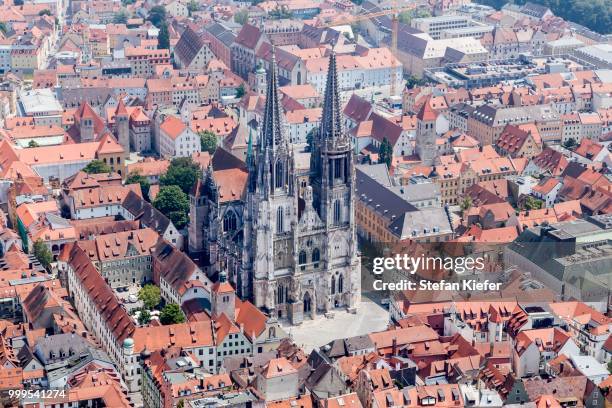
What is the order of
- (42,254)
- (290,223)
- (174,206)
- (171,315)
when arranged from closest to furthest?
(171,315) < (290,223) < (42,254) < (174,206)

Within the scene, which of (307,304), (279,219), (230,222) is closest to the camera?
(279,219)

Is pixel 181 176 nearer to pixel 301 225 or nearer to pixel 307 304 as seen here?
pixel 301 225

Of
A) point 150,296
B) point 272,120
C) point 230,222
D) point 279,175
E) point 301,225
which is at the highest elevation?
point 272,120

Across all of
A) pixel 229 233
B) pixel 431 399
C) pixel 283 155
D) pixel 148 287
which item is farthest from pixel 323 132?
pixel 431 399

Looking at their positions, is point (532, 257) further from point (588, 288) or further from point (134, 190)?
point (134, 190)
